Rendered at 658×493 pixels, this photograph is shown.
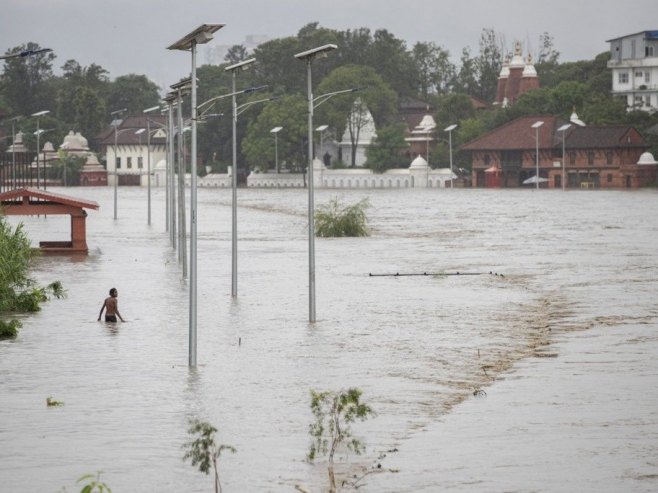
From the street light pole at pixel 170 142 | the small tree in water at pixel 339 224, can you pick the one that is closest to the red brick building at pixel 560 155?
the street light pole at pixel 170 142

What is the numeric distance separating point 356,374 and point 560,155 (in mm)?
→ 128648

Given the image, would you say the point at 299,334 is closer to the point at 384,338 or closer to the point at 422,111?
the point at 384,338

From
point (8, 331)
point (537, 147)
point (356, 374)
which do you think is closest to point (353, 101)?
point (537, 147)

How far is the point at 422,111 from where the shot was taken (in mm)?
196875

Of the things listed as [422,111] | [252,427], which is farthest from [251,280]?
[422,111]

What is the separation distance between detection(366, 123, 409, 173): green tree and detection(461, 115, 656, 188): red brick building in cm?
804

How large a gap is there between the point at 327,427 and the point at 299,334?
407 inches

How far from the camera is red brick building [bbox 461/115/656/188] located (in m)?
144

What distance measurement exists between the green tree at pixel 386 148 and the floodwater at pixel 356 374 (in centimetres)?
11246

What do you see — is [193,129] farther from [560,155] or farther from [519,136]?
[519,136]

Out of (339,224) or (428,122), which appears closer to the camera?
(339,224)

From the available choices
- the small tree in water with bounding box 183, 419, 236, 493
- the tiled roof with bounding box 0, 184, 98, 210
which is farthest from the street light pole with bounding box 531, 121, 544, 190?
the small tree in water with bounding box 183, 419, 236, 493

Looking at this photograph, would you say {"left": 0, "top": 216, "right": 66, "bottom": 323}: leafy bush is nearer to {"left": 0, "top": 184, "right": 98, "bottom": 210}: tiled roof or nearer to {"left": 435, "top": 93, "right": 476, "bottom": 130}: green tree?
{"left": 0, "top": 184, "right": 98, "bottom": 210}: tiled roof

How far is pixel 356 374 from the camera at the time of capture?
24.6 meters
